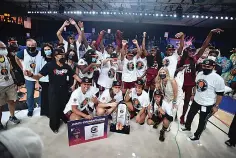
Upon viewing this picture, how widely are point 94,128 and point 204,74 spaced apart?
2.19 metres

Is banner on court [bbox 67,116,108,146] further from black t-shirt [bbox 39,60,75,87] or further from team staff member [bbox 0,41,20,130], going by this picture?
team staff member [bbox 0,41,20,130]

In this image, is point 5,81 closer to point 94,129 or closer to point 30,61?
point 30,61

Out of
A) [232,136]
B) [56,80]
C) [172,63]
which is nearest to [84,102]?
[56,80]

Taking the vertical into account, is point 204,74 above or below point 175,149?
above

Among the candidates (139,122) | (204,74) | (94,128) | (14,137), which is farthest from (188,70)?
(14,137)

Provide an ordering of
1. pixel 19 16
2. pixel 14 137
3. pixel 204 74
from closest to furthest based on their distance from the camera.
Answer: pixel 14 137 < pixel 204 74 < pixel 19 16

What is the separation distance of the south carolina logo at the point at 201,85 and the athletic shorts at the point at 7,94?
3406mm

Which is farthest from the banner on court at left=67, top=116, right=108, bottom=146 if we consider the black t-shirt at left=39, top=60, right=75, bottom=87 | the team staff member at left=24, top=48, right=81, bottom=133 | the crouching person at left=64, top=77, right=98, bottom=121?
the black t-shirt at left=39, top=60, right=75, bottom=87

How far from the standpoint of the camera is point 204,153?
2.76 m

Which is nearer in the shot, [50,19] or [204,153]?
[204,153]

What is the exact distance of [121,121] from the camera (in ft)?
10.4

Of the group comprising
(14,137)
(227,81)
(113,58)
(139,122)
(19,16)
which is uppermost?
(19,16)

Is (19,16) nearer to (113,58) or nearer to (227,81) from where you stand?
(113,58)

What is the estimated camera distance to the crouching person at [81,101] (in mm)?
2889
